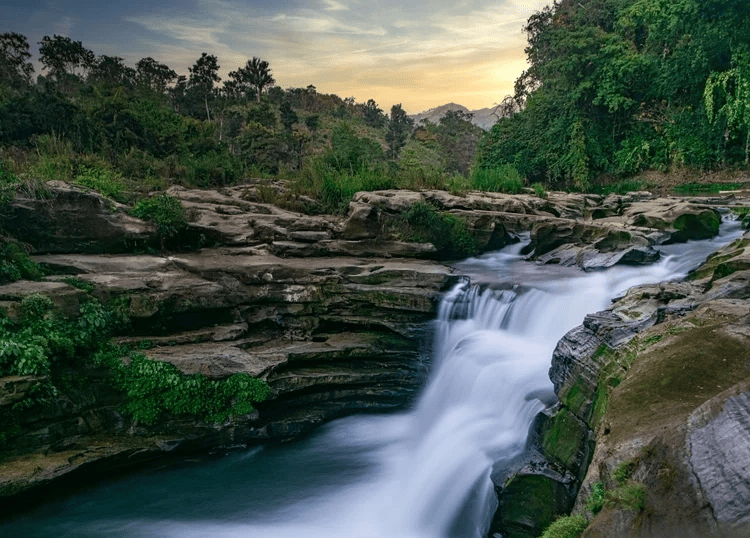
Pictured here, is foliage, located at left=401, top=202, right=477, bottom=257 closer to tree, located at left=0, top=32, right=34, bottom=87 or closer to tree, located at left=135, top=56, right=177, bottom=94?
tree, located at left=0, top=32, right=34, bottom=87

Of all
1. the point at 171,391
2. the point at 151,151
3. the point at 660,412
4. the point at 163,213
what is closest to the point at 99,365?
the point at 171,391

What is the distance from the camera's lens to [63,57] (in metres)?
35.7

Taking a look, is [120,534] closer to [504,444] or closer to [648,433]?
[504,444]

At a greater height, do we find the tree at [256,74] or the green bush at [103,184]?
the tree at [256,74]

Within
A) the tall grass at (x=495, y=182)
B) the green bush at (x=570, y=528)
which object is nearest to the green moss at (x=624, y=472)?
the green bush at (x=570, y=528)

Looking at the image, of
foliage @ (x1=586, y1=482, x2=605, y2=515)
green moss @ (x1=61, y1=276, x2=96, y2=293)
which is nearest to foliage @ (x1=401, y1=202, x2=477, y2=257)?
green moss @ (x1=61, y1=276, x2=96, y2=293)

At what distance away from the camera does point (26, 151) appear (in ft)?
47.5

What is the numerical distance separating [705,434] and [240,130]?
3212 cm

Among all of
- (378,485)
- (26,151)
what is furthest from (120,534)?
(26,151)

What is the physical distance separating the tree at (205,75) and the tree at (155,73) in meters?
2.60

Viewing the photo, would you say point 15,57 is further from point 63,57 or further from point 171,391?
point 171,391

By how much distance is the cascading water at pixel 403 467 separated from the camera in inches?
223

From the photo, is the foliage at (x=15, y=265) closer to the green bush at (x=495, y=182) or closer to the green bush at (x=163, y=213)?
the green bush at (x=163, y=213)

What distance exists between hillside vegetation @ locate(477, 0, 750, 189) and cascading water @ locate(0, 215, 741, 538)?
17135 millimetres
